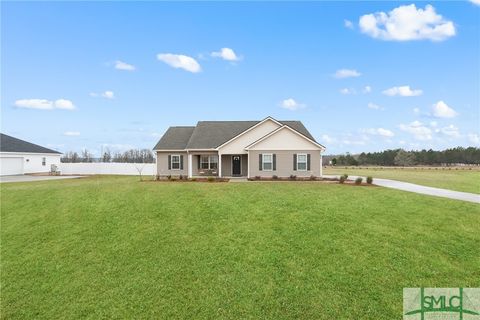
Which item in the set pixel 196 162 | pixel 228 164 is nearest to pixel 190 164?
pixel 196 162

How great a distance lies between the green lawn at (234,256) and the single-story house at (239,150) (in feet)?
33.2

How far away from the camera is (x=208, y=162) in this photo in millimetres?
28406

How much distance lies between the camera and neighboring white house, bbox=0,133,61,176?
3638 centimetres

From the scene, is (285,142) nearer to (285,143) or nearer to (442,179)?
(285,143)

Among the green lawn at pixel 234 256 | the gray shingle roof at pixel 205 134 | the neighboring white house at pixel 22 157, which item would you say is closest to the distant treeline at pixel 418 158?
the gray shingle roof at pixel 205 134

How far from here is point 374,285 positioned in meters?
7.50

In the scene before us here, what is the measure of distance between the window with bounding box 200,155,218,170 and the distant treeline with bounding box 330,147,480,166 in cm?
6783

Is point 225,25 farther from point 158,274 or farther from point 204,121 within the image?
point 158,274

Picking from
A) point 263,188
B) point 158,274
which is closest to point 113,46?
point 263,188

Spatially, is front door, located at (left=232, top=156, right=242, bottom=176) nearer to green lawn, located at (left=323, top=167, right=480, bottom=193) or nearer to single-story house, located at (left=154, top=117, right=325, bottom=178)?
single-story house, located at (left=154, top=117, right=325, bottom=178)

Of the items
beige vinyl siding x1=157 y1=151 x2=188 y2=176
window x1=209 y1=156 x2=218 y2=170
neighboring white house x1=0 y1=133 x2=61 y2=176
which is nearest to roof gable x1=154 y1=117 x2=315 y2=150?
beige vinyl siding x1=157 y1=151 x2=188 y2=176

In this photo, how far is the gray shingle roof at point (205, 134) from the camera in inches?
1114

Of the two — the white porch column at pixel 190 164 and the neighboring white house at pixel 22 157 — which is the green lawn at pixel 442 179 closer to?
the white porch column at pixel 190 164

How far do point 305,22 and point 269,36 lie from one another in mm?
2972
